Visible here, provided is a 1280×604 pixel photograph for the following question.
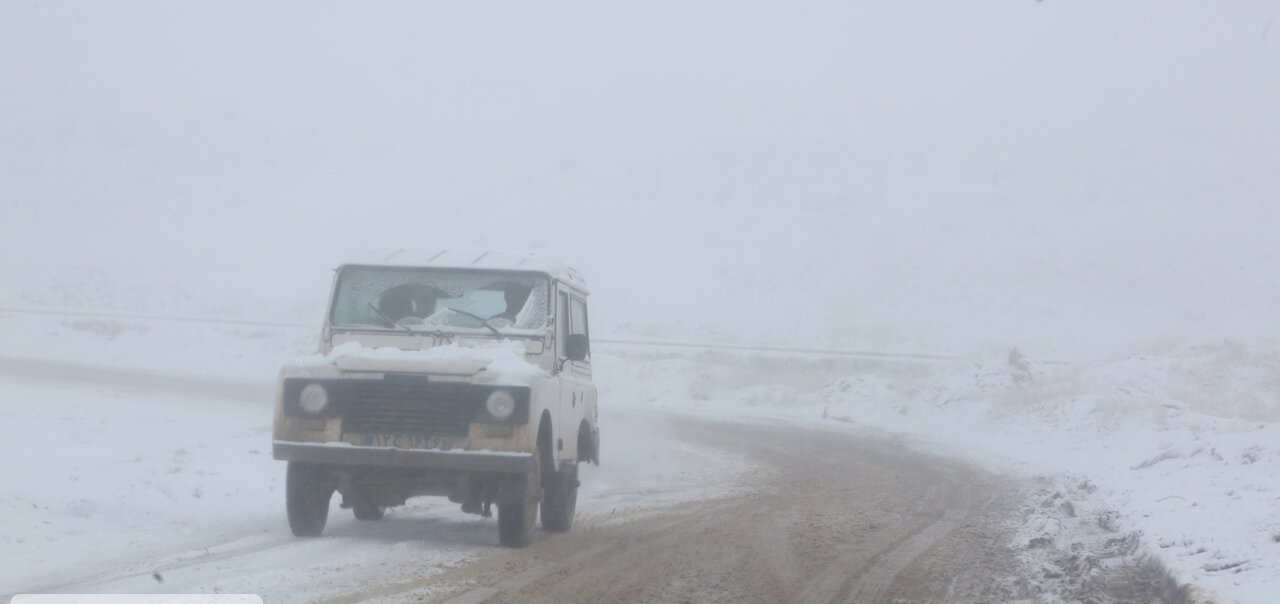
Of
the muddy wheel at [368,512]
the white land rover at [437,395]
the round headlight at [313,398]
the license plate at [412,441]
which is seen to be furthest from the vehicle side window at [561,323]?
the muddy wheel at [368,512]

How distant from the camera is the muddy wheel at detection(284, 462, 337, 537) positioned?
9047mm

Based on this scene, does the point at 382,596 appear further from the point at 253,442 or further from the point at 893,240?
the point at 893,240

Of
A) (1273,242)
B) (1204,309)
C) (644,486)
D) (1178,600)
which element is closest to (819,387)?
(644,486)

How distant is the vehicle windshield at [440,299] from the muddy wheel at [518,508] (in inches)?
57.7

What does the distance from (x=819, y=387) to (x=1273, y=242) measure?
31828 mm

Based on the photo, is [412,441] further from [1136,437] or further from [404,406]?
[1136,437]

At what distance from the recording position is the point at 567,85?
94.3 m

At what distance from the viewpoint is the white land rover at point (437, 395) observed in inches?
339

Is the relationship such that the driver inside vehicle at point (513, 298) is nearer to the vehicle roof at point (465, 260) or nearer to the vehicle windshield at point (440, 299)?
the vehicle windshield at point (440, 299)

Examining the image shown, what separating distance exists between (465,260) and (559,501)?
2.21 m

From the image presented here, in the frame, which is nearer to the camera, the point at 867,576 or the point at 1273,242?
the point at 867,576

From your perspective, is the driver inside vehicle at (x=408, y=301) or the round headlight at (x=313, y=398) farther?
the driver inside vehicle at (x=408, y=301)

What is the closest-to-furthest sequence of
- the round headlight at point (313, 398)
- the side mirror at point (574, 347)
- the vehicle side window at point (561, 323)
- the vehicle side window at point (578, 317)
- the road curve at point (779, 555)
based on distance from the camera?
the road curve at point (779, 555)
the round headlight at point (313, 398)
the vehicle side window at point (561, 323)
the side mirror at point (574, 347)
the vehicle side window at point (578, 317)

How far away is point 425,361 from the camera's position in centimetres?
872
